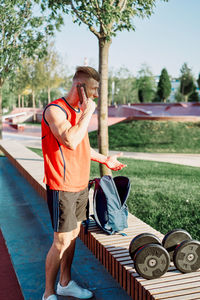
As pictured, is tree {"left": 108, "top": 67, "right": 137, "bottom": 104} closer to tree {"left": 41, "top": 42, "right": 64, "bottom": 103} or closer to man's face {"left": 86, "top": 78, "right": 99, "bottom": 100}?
tree {"left": 41, "top": 42, "right": 64, "bottom": 103}

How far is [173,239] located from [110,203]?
705 mm

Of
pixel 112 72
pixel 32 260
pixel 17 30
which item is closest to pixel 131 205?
pixel 32 260

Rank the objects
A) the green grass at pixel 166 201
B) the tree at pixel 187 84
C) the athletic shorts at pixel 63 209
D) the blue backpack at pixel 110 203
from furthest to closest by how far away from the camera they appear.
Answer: the tree at pixel 187 84, the green grass at pixel 166 201, the blue backpack at pixel 110 203, the athletic shorts at pixel 63 209

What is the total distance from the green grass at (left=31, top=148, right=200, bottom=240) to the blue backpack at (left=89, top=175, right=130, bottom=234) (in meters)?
1.38

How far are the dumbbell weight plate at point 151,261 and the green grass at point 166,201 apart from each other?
196 cm

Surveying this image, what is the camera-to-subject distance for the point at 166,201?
6.02 m

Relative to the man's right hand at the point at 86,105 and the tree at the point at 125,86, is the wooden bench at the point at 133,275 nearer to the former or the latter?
the man's right hand at the point at 86,105

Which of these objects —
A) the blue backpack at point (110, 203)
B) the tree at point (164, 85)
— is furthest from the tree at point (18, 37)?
the tree at point (164, 85)

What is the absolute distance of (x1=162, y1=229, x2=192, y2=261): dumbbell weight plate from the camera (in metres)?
2.87

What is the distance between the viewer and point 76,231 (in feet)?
9.43

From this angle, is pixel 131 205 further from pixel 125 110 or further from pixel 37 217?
pixel 125 110

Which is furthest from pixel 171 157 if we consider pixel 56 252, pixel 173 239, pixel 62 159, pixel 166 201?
pixel 62 159

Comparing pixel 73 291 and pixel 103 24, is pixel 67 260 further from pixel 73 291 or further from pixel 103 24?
pixel 103 24

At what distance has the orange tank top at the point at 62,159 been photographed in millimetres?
2586
